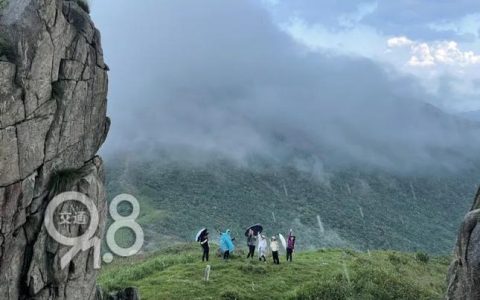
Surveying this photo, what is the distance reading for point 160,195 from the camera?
159 m

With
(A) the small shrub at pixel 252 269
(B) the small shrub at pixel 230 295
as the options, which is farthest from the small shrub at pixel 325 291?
(A) the small shrub at pixel 252 269

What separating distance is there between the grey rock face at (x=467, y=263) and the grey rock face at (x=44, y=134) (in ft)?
60.5

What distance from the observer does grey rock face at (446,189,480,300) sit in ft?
73.3

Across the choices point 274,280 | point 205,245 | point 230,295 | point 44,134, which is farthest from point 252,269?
point 44,134

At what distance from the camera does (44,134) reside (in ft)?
82.7

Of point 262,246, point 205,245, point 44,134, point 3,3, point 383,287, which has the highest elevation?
point 3,3

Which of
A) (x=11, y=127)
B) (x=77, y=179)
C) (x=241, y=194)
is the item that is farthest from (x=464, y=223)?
(x=241, y=194)

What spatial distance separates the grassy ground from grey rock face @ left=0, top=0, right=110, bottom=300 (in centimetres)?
958

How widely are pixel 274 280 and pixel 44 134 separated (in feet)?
83.6

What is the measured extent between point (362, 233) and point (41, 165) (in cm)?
14070

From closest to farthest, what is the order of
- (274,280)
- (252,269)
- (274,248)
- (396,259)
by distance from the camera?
(274,280), (252,269), (274,248), (396,259)

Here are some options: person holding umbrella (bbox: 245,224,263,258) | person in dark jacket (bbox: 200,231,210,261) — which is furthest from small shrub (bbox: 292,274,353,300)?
person in dark jacket (bbox: 200,231,210,261)

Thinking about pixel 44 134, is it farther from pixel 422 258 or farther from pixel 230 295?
pixel 422 258

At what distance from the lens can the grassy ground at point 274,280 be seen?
40688 mm
